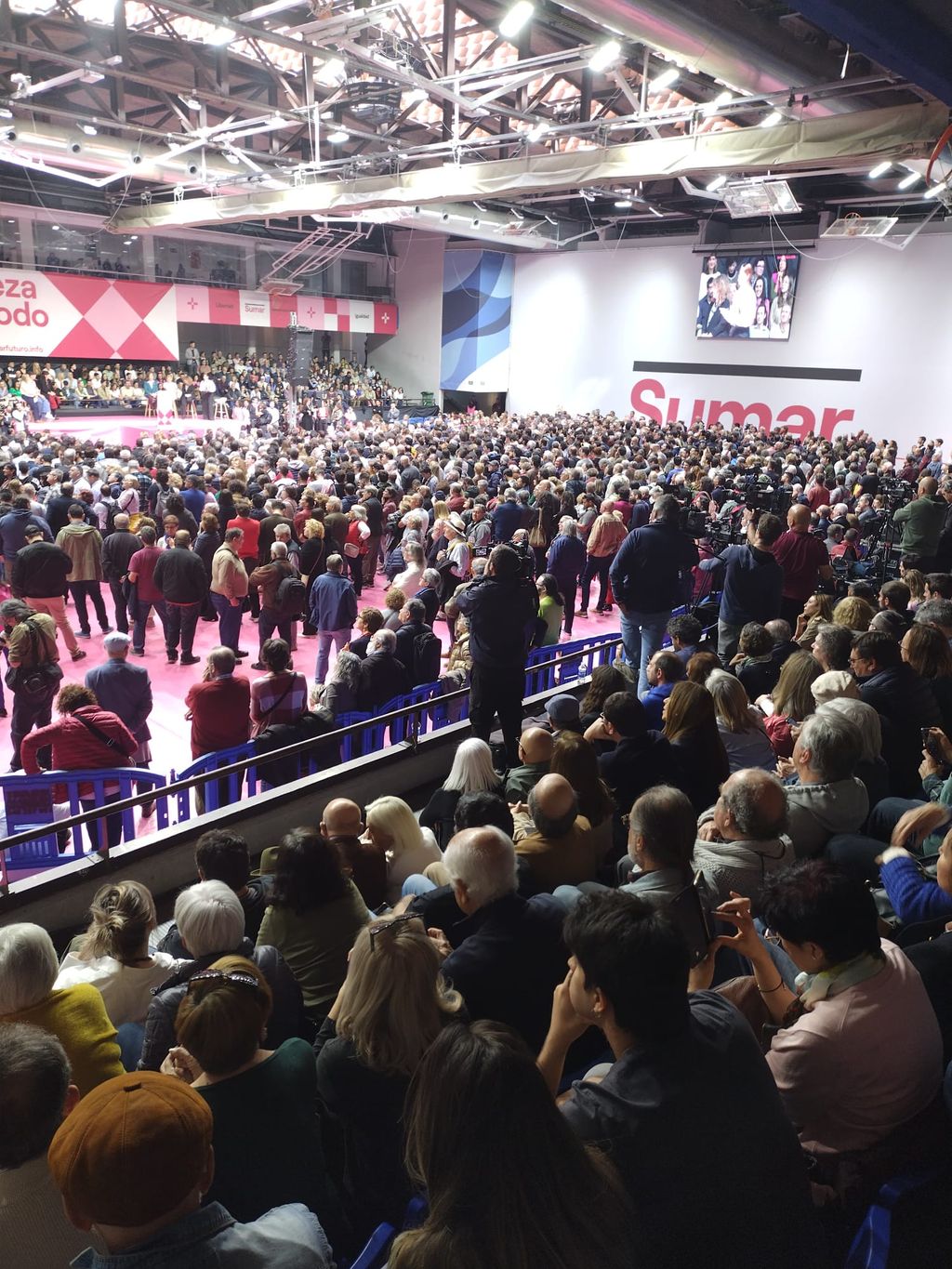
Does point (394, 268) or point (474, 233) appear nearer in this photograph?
point (474, 233)

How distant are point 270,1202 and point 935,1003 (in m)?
1.62

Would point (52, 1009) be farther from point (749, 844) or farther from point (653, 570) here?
point (653, 570)

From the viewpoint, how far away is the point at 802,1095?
70.4 inches

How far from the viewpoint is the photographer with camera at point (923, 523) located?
813 cm

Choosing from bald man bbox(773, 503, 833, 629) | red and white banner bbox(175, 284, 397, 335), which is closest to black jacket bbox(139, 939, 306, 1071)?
bald man bbox(773, 503, 833, 629)

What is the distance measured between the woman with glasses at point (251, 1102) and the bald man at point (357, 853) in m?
1.31

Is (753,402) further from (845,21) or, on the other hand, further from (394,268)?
(845,21)

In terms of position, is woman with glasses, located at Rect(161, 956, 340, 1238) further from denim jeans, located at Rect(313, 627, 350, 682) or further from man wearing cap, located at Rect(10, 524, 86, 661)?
man wearing cap, located at Rect(10, 524, 86, 661)

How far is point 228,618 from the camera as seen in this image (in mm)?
7668

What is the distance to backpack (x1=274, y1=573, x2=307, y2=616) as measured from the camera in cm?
716

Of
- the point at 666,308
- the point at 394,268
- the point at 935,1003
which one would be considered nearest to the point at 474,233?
the point at 666,308

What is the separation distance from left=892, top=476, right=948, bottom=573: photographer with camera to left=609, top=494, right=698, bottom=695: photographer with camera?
334 cm

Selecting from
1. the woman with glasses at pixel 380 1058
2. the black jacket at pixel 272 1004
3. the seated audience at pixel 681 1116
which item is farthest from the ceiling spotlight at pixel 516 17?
the seated audience at pixel 681 1116

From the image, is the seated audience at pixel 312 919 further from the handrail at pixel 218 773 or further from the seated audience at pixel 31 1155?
the handrail at pixel 218 773
